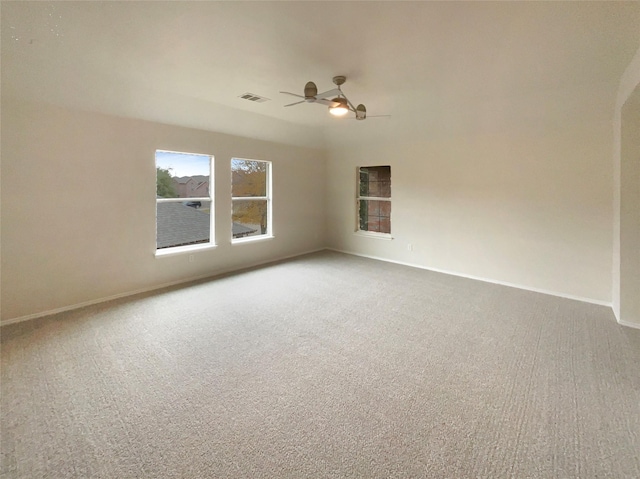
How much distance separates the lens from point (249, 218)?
6121mm

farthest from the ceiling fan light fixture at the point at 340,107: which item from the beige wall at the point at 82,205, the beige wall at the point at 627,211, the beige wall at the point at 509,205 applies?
the beige wall at the point at 627,211

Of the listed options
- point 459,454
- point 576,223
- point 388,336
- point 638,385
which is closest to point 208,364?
point 388,336

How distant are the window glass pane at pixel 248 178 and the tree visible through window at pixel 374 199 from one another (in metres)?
2.27

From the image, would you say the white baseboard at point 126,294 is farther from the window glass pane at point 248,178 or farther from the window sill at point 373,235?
the window sill at point 373,235

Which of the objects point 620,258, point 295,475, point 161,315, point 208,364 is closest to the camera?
point 295,475

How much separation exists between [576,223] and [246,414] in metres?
4.94

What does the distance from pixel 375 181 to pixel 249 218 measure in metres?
2.93

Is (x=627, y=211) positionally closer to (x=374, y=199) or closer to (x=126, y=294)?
(x=374, y=199)

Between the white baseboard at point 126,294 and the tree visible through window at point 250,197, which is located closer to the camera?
the white baseboard at point 126,294

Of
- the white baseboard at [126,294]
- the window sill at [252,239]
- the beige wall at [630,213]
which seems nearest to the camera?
the beige wall at [630,213]

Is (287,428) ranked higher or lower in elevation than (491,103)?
lower

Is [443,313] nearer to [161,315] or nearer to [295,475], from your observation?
[295,475]

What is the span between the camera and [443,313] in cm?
373

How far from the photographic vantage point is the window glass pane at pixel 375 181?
643cm
